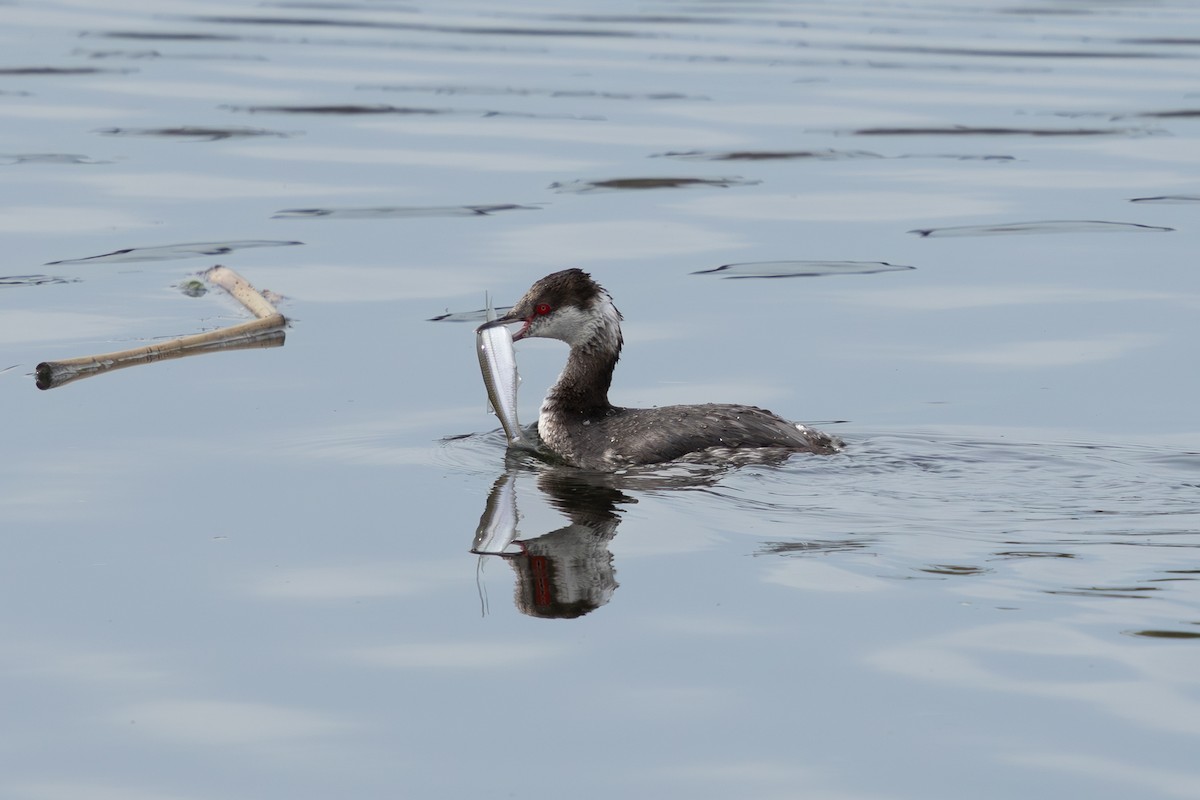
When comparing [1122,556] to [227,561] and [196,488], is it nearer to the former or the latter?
[227,561]

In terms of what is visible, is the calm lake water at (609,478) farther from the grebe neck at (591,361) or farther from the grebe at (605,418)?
the grebe neck at (591,361)

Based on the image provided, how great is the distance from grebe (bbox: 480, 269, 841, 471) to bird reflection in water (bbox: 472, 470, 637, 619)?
1.17ft

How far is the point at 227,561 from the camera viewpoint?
7.61 metres

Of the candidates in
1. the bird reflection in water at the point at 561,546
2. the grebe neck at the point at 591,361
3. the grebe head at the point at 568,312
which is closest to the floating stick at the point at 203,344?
the grebe head at the point at 568,312

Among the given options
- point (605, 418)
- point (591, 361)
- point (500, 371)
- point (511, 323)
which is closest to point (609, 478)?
point (605, 418)

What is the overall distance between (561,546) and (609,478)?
4.69ft

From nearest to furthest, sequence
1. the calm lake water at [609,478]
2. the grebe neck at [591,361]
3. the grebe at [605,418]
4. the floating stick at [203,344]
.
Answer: the calm lake water at [609,478], the grebe at [605,418], the grebe neck at [591,361], the floating stick at [203,344]

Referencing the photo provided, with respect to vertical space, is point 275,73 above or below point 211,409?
above

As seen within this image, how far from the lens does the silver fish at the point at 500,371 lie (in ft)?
32.0

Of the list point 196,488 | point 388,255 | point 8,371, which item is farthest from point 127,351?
point 388,255

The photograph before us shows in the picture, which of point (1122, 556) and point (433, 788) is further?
point (1122, 556)

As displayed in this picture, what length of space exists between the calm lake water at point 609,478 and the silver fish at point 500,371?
31cm

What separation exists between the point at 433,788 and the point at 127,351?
6.13 m

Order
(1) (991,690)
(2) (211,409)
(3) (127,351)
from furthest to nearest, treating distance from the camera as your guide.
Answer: (3) (127,351) → (2) (211,409) → (1) (991,690)
